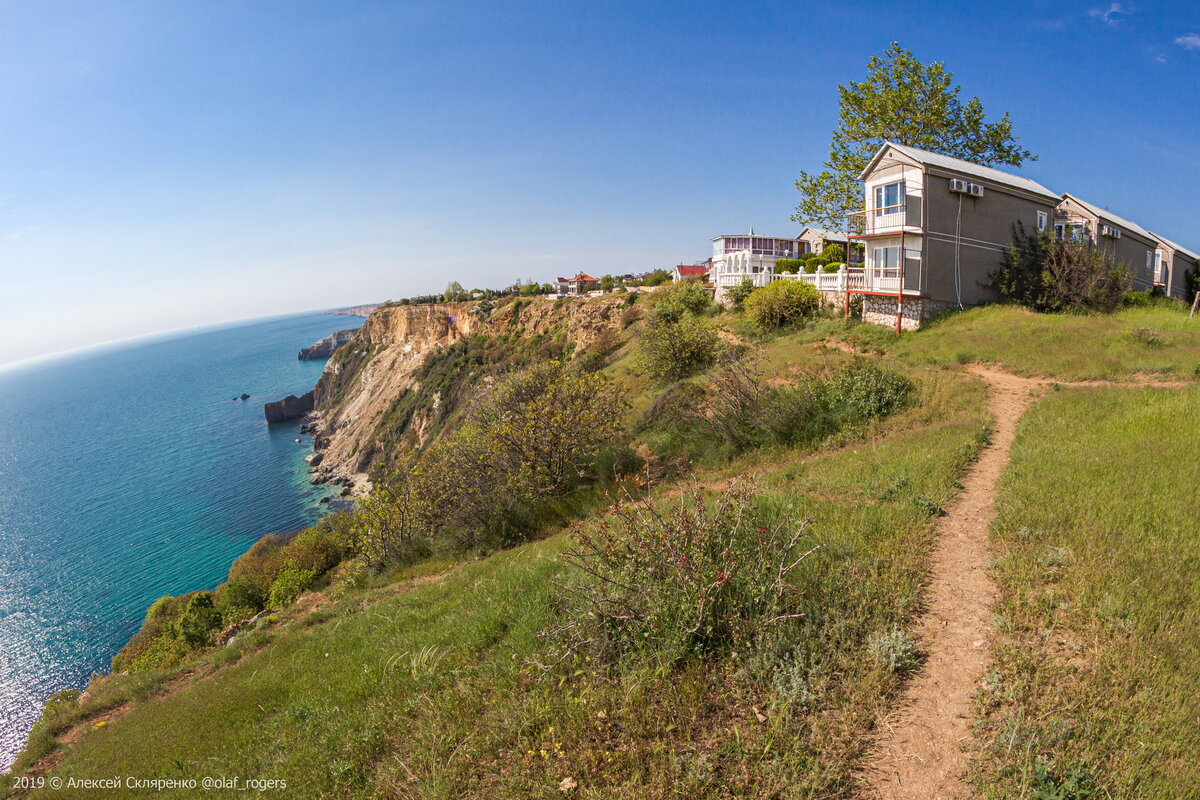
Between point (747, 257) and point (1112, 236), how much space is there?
66.4 feet

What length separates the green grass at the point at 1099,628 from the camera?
11.7 feet

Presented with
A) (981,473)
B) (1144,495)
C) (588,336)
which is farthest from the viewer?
(588,336)

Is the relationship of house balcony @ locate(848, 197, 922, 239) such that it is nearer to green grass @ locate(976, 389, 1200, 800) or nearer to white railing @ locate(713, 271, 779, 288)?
white railing @ locate(713, 271, 779, 288)

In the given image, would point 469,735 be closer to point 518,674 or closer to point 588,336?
point 518,674

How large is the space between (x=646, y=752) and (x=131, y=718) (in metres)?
11.7

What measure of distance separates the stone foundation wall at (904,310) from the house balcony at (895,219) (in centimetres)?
301

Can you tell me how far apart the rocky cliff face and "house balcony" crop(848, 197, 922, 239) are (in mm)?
22127

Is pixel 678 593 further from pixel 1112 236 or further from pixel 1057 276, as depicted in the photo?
pixel 1112 236

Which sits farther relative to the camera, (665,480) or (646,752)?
(665,480)

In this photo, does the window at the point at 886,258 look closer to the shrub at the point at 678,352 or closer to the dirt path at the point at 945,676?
the shrub at the point at 678,352

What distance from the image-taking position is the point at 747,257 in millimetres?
36719

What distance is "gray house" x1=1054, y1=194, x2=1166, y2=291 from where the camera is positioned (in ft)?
88.6

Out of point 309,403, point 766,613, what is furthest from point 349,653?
point 309,403

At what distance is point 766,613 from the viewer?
5270 mm
